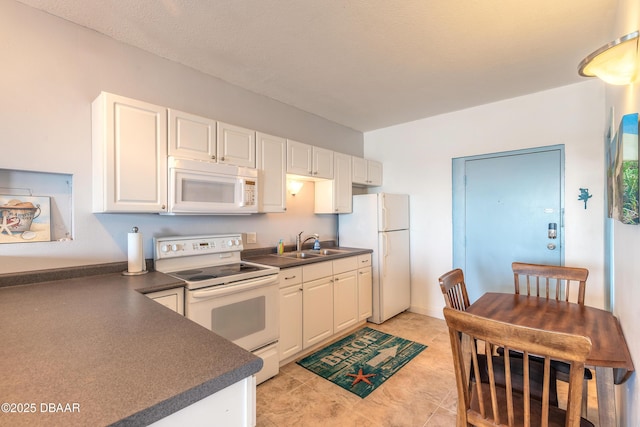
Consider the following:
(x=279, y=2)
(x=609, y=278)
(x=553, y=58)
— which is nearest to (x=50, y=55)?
(x=279, y=2)

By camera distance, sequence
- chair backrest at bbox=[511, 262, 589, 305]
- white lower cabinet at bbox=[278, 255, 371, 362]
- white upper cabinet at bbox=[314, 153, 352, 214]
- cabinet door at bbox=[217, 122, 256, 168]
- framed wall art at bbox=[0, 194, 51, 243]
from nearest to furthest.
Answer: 1. framed wall art at bbox=[0, 194, 51, 243]
2. chair backrest at bbox=[511, 262, 589, 305]
3. cabinet door at bbox=[217, 122, 256, 168]
4. white lower cabinet at bbox=[278, 255, 371, 362]
5. white upper cabinet at bbox=[314, 153, 352, 214]

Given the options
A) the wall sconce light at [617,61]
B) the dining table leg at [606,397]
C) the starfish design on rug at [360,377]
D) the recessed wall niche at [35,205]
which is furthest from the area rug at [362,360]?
the wall sconce light at [617,61]

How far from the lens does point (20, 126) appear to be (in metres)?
1.75

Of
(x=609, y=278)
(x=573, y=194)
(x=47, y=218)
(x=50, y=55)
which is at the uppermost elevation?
(x=50, y=55)

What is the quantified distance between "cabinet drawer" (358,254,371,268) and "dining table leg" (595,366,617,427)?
2219 millimetres

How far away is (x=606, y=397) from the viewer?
121 centimetres

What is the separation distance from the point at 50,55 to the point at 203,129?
38.2 inches

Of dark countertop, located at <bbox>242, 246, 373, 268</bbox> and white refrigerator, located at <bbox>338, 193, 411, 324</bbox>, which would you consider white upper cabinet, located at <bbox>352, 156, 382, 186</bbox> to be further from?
dark countertop, located at <bbox>242, 246, 373, 268</bbox>

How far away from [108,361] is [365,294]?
9.34ft

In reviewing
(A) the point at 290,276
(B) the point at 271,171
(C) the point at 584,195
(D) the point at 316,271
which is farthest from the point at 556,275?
(B) the point at 271,171

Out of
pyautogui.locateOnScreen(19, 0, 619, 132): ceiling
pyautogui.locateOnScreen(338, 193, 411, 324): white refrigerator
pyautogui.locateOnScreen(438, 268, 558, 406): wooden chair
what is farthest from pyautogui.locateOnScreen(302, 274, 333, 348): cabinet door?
pyautogui.locateOnScreen(19, 0, 619, 132): ceiling

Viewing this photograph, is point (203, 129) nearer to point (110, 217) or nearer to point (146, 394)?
point (110, 217)

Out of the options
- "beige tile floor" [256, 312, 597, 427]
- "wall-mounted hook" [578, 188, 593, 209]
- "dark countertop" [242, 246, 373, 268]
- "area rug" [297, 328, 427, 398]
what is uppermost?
"wall-mounted hook" [578, 188, 593, 209]

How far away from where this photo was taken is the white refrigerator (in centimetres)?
343
